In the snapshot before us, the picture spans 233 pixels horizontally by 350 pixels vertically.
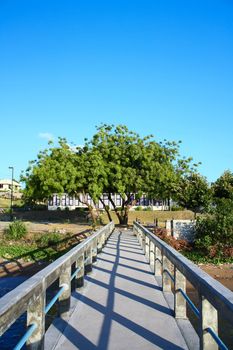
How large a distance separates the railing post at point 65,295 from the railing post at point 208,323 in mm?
2241

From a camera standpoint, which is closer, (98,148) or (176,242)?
(176,242)

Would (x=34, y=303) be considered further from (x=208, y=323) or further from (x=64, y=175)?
(x=64, y=175)

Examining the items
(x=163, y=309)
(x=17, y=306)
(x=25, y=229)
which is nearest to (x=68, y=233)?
(x=25, y=229)

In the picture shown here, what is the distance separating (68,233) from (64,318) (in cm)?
2728

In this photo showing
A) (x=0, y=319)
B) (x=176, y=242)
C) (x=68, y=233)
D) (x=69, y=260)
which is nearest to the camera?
(x=0, y=319)

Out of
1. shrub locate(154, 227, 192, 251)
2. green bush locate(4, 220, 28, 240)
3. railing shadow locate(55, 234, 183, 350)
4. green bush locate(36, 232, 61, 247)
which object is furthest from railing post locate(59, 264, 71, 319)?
green bush locate(4, 220, 28, 240)

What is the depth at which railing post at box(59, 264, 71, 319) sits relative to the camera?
559 centimetres

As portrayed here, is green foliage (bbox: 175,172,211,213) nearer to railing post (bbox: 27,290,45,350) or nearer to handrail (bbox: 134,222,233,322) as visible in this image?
handrail (bbox: 134,222,233,322)

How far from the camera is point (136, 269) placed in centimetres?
1033

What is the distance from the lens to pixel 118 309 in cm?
611

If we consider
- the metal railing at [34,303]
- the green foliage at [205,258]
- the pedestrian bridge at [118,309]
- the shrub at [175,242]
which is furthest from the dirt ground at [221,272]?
the metal railing at [34,303]

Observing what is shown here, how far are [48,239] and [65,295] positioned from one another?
26.5m

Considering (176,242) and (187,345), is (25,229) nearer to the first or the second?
(176,242)

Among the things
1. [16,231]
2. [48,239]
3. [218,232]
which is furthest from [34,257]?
[218,232]
